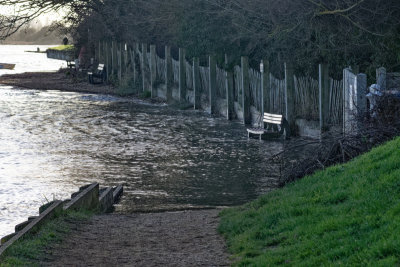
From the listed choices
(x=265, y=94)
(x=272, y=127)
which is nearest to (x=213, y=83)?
(x=265, y=94)

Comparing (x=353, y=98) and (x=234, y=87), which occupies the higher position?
(x=353, y=98)

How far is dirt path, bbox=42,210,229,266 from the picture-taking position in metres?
9.27

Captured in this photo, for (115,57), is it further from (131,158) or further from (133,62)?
(131,158)

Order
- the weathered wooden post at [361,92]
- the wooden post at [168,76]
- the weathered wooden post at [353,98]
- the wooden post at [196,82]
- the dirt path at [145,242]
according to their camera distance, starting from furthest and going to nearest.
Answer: the wooden post at [168,76]
the wooden post at [196,82]
the weathered wooden post at [361,92]
the weathered wooden post at [353,98]
the dirt path at [145,242]

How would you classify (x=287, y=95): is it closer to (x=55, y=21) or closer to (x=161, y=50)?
(x=161, y=50)

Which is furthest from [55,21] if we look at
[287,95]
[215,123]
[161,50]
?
[287,95]

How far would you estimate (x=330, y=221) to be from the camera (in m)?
8.84

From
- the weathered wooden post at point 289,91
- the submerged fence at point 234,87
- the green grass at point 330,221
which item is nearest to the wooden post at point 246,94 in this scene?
the submerged fence at point 234,87

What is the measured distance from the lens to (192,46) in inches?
1468

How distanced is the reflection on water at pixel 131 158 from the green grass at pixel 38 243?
1651 mm

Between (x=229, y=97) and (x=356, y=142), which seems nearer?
(x=356, y=142)

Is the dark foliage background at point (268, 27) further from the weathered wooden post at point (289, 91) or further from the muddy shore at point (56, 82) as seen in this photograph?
the muddy shore at point (56, 82)

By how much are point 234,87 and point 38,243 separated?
20355 millimetres

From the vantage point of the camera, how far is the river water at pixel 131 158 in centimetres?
1496
